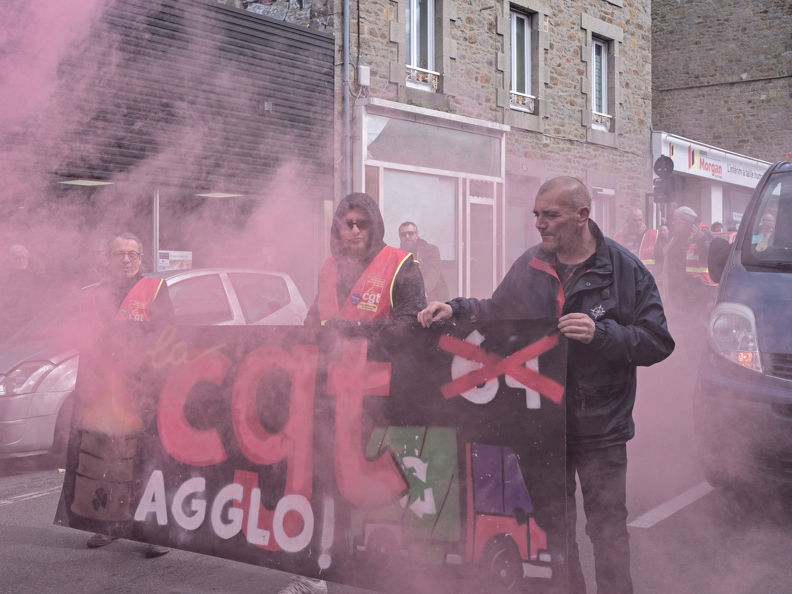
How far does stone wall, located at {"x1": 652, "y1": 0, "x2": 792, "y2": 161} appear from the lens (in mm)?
25688

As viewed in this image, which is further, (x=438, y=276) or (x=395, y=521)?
(x=438, y=276)

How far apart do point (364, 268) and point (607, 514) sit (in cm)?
145

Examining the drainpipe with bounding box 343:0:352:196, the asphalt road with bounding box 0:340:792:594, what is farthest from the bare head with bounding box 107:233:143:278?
the drainpipe with bounding box 343:0:352:196

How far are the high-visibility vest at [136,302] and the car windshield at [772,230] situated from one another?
3429 millimetres

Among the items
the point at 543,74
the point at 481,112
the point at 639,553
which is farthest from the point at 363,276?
the point at 543,74

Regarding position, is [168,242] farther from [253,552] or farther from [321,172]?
[253,552]

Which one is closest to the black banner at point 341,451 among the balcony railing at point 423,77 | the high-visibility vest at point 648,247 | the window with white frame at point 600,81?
the high-visibility vest at point 648,247

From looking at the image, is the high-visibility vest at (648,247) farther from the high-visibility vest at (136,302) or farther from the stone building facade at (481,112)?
the high-visibility vest at (136,302)

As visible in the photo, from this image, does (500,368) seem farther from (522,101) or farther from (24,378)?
(522,101)

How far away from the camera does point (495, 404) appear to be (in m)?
3.03

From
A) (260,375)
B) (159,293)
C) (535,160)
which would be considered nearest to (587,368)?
(260,375)

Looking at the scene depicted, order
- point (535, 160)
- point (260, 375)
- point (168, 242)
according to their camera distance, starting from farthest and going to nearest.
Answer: point (535, 160) → point (168, 242) → point (260, 375)

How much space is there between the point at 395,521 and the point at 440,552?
0.67 feet

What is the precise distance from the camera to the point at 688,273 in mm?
9383
